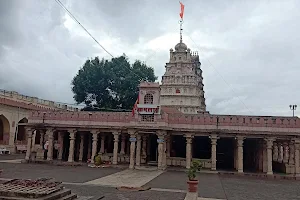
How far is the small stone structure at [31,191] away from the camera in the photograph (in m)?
9.73

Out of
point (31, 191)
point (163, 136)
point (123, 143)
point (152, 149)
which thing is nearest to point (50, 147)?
point (123, 143)

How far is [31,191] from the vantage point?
993cm

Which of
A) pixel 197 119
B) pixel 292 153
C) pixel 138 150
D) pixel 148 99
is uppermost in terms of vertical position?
pixel 148 99

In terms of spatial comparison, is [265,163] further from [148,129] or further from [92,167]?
[92,167]

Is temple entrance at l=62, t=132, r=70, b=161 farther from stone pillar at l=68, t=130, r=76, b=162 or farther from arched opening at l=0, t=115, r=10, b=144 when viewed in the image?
arched opening at l=0, t=115, r=10, b=144

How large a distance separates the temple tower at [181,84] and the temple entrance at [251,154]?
797 inches

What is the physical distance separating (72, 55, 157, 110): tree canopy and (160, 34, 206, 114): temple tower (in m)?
8.93

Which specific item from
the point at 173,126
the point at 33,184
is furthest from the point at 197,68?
the point at 33,184

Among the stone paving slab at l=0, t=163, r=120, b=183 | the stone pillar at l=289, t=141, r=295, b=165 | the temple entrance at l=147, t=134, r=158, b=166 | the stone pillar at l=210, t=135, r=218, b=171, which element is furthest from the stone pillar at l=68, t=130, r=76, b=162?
the stone pillar at l=289, t=141, r=295, b=165

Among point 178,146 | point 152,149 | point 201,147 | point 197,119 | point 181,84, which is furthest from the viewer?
point 181,84

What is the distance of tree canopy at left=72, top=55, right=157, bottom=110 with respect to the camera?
149 ft

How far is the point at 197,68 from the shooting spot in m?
63.8

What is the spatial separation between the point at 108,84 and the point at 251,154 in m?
23.6

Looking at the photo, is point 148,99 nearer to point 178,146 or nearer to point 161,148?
point 161,148
